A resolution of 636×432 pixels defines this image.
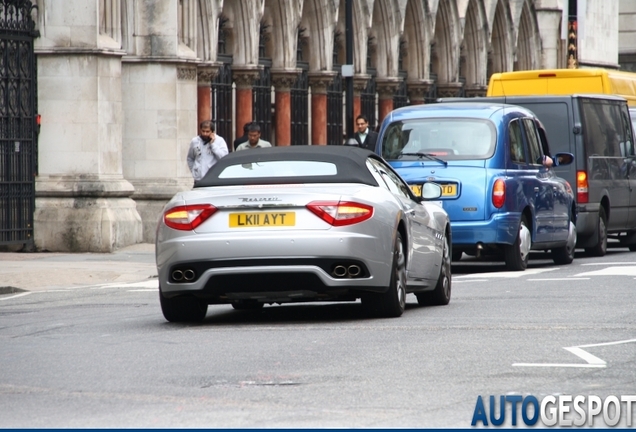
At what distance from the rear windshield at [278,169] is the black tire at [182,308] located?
992 mm

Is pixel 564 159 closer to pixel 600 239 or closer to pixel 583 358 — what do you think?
pixel 600 239

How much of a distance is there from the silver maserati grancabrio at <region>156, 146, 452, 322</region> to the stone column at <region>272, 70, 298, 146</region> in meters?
21.1

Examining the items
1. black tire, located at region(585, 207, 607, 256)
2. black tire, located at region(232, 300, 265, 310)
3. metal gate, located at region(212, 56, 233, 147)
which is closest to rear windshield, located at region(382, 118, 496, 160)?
black tire, located at region(585, 207, 607, 256)

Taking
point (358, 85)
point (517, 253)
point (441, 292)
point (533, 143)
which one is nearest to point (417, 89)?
point (358, 85)

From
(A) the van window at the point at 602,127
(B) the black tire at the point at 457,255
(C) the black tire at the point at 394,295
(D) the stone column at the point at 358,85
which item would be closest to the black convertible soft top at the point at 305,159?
(C) the black tire at the point at 394,295

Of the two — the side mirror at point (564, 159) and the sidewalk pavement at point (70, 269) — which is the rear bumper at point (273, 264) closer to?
the sidewalk pavement at point (70, 269)

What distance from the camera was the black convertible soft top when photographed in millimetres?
12273

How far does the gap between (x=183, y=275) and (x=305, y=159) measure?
152 centimetres

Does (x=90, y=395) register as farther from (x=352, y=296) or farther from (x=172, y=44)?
(x=172, y=44)

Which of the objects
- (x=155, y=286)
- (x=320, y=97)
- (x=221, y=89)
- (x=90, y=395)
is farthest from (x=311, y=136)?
(x=90, y=395)

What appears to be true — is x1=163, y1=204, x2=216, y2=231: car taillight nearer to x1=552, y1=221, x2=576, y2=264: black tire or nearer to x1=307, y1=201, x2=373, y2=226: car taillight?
x1=307, y1=201, x2=373, y2=226: car taillight

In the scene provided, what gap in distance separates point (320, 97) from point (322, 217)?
2427 centimetres

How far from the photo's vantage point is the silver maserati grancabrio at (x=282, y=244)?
1155cm

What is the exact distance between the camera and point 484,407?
7480 mm
